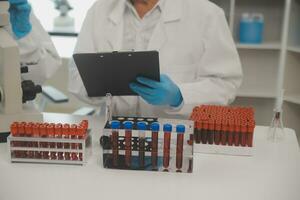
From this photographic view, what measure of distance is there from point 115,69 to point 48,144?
30cm

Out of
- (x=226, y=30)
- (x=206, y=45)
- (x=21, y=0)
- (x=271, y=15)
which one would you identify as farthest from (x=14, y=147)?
(x=271, y=15)

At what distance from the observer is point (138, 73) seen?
4.34 feet

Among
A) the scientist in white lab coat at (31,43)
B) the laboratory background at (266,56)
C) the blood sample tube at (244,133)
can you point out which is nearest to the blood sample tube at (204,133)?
the blood sample tube at (244,133)

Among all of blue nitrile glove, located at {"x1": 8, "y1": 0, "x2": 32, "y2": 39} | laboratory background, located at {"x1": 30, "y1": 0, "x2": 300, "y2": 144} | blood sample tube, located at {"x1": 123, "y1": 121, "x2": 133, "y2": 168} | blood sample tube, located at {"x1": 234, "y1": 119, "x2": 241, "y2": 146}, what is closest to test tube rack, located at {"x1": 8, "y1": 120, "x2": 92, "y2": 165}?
blood sample tube, located at {"x1": 123, "y1": 121, "x2": 133, "y2": 168}

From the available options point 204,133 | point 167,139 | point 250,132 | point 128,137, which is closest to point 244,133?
point 250,132

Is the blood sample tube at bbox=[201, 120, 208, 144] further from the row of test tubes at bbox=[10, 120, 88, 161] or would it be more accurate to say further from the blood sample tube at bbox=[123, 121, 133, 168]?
the row of test tubes at bbox=[10, 120, 88, 161]

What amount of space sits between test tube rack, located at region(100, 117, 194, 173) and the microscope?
36cm

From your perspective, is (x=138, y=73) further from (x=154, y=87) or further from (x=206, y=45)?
(x=206, y=45)

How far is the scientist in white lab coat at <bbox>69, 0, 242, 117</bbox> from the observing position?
5.37 feet

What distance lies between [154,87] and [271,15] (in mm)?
1843

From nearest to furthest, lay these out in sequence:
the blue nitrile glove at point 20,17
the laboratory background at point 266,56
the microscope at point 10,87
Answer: the microscope at point 10,87, the blue nitrile glove at point 20,17, the laboratory background at point 266,56

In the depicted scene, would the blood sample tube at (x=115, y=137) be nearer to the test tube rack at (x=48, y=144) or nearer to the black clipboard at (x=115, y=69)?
the test tube rack at (x=48, y=144)

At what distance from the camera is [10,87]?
135cm

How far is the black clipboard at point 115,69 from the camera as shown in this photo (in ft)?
4.11
